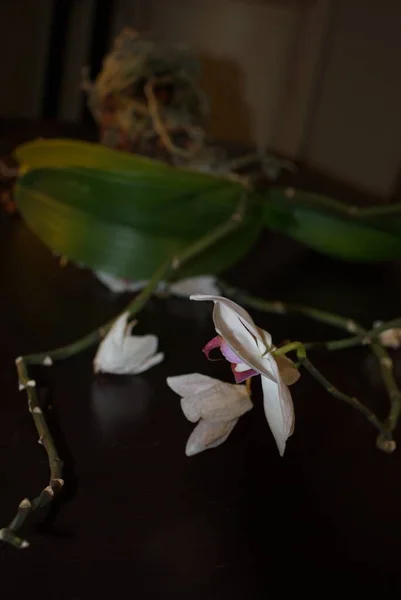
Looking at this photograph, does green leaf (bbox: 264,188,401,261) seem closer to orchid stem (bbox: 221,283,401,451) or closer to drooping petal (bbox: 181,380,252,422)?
orchid stem (bbox: 221,283,401,451)

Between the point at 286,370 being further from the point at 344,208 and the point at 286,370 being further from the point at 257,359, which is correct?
the point at 344,208

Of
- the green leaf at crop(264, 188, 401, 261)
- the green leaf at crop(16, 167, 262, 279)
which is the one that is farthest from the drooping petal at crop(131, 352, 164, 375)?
the green leaf at crop(264, 188, 401, 261)

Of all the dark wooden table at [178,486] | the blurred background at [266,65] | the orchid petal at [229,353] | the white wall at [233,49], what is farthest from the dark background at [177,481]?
the white wall at [233,49]

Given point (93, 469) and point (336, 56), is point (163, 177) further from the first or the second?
point (336, 56)

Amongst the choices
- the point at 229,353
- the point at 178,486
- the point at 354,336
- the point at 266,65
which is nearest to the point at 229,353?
the point at 229,353

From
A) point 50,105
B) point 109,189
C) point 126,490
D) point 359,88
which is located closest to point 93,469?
point 126,490
